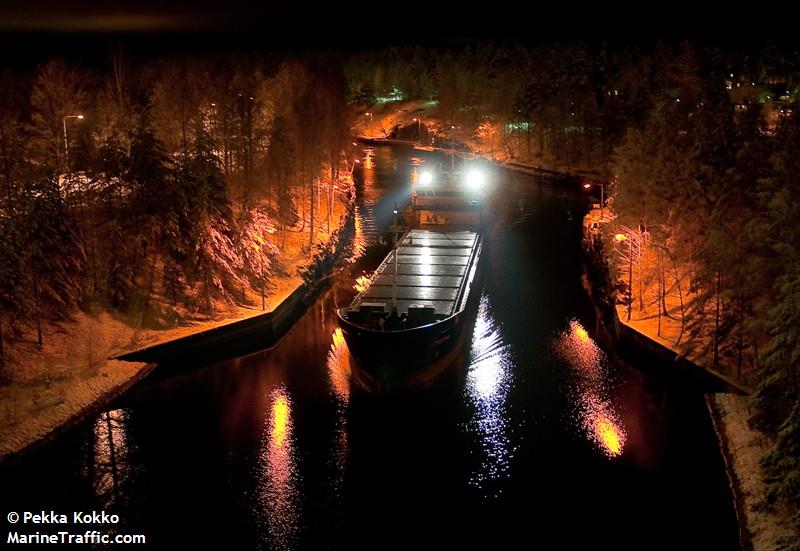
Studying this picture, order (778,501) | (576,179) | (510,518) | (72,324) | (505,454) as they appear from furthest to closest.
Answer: (576,179) → (72,324) → (505,454) → (510,518) → (778,501)

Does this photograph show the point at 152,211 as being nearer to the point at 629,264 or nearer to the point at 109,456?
the point at 109,456

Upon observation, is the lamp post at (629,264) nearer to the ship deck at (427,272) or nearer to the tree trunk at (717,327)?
the tree trunk at (717,327)

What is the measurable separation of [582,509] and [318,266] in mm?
26609

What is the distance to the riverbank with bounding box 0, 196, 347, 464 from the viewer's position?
2544 cm

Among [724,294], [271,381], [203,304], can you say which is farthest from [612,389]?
[203,304]

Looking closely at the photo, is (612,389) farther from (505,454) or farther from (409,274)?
(409,274)

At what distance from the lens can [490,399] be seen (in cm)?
2853

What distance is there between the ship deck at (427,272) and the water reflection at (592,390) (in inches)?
220

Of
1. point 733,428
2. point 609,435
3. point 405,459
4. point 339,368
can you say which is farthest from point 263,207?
point 733,428

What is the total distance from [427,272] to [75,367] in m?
18.3

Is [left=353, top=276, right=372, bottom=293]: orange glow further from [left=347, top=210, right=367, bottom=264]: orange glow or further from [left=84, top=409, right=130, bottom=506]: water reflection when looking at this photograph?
[left=84, top=409, right=130, bottom=506]: water reflection

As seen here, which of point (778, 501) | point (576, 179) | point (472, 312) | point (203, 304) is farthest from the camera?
point (576, 179)

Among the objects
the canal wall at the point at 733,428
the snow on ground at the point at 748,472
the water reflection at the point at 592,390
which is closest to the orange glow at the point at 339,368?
the water reflection at the point at 592,390

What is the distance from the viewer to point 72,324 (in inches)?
1272
